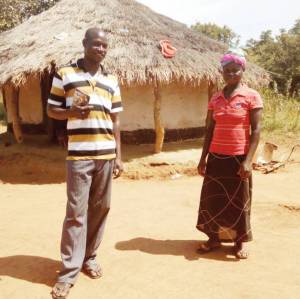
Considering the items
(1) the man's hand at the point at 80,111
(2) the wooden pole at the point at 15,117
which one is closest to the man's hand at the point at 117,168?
(1) the man's hand at the point at 80,111

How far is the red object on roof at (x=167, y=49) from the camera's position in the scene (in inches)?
343

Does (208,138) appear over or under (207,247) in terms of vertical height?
over

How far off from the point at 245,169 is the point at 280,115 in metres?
9.86

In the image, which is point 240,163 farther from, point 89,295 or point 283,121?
point 283,121

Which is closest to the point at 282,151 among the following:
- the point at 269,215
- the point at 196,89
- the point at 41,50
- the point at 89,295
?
the point at 196,89

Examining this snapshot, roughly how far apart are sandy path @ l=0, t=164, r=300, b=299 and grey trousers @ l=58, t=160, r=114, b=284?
0.25m

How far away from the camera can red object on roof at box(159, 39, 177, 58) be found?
8.71 meters

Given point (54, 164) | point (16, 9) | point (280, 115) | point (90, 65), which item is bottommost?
point (54, 164)

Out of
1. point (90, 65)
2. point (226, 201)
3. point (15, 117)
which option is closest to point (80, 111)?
point (90, 65)

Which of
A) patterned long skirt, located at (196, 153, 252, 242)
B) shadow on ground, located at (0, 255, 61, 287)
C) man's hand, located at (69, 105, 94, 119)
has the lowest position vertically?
shadow on ground, located at (0, 255, 61, 287)

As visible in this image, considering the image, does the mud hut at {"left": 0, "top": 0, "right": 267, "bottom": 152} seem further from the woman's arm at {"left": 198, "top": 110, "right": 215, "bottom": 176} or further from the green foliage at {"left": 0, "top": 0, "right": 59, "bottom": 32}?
the green foliage at {"left": 0, "top": 0, "right": 59, "bottom": 32}

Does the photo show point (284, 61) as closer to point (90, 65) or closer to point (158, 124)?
point (158, 124)

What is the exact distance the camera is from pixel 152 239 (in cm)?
462

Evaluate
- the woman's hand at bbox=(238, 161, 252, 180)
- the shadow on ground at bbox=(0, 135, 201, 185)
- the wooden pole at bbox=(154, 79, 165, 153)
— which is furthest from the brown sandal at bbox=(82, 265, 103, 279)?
the wooden pole at bbox=(154, 79, 165, 153)
